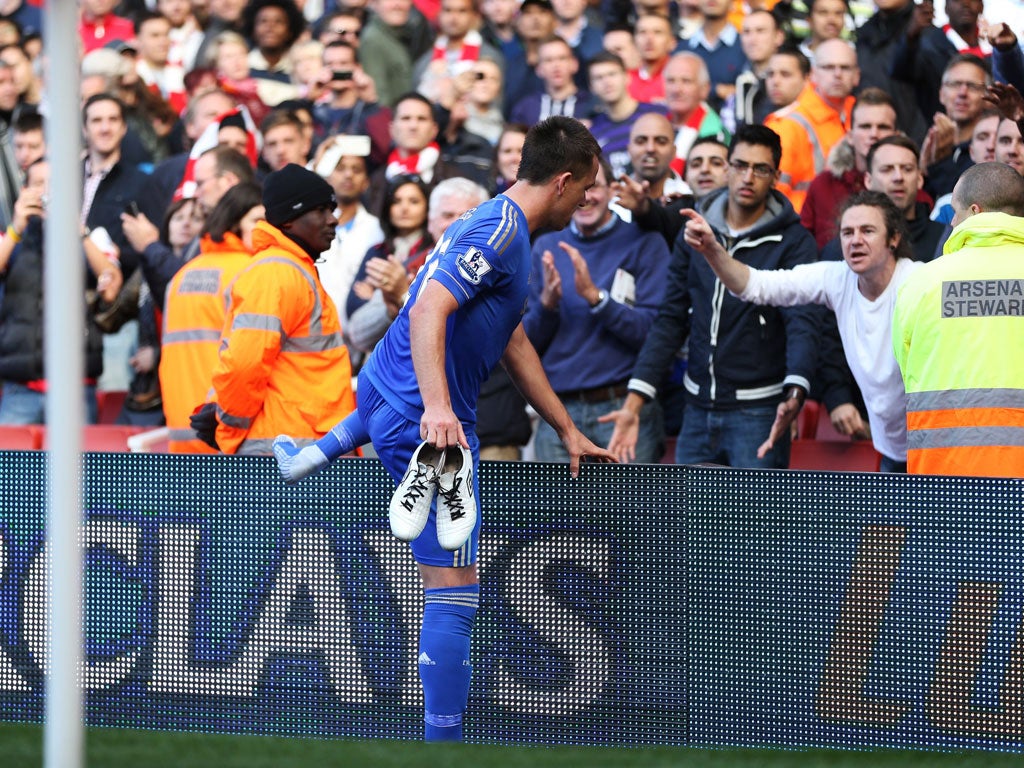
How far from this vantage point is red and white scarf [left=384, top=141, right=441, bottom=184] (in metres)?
11.1

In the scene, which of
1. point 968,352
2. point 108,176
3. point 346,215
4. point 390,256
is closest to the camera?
point 968,352

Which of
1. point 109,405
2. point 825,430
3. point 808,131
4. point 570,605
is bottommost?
point 570,605

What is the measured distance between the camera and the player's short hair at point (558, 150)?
574 centimetres

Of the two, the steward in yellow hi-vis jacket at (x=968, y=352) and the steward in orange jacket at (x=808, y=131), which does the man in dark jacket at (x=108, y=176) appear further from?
the steward in yellow hi-vis jacket at (x=968, y=352)

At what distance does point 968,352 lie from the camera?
22.1 feet

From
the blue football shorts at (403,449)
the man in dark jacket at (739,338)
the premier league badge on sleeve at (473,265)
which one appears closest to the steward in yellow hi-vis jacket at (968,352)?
the man in dark jacket at (739,338)

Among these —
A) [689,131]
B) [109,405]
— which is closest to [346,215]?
[109,405]

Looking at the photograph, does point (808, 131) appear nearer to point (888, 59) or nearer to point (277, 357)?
point (888, 59)

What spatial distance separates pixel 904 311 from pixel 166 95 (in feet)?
30.0

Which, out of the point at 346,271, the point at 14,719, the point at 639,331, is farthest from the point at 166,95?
the point at 14,719

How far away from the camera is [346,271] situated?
10.4 meters

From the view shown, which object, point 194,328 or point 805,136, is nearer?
point 194,328

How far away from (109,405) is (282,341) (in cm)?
459

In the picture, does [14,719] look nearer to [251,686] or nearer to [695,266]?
[251,686]
